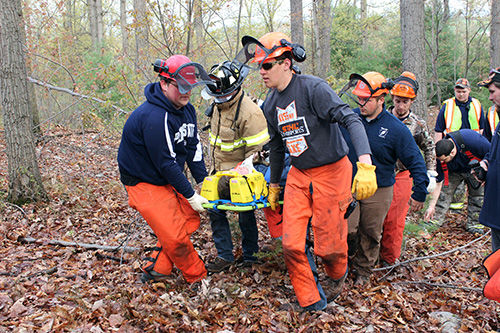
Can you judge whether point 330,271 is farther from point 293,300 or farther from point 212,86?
point 212,86

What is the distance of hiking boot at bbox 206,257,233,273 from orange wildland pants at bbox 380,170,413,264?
2.01 m

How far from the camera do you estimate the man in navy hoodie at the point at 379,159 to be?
422 centimetres

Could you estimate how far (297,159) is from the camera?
12.0 feet

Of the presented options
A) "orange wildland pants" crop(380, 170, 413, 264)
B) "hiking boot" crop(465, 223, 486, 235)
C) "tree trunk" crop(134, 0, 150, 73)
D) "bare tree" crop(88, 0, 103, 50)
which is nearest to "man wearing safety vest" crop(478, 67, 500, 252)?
"orange wildland pants" crop(380, 170, 413, 264)

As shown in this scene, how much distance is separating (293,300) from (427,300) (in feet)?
4.95

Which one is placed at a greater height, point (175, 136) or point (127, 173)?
point (175, 136)

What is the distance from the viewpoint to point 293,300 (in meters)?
4.00

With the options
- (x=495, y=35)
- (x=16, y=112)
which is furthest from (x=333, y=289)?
(x=495, y=35)

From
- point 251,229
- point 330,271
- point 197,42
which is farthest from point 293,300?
point 197,42

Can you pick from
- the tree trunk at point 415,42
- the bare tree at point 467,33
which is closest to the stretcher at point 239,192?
the tree trunk at point 415,42

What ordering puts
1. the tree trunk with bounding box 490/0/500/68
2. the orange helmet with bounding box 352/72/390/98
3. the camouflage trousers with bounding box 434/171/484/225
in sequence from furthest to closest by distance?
the tree trunk with bounding box 490/0/500/68 < the camouflage trousers with bounding box 434/171/484/225 < the orange helmet with bounding box 352/72/390/98

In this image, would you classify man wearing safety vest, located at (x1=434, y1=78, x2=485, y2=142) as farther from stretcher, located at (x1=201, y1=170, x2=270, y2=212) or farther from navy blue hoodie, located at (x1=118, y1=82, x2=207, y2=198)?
navy blue hoodie, located at (x1=118, y1=82, x2=207, y2=198)

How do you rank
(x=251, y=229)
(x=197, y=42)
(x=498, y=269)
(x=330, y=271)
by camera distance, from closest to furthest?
(x=498, y=269) → (x=330, y=271) → (x=251, y=229) → (x=197, y=42)

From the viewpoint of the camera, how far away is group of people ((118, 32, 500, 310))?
3508 millimetres
